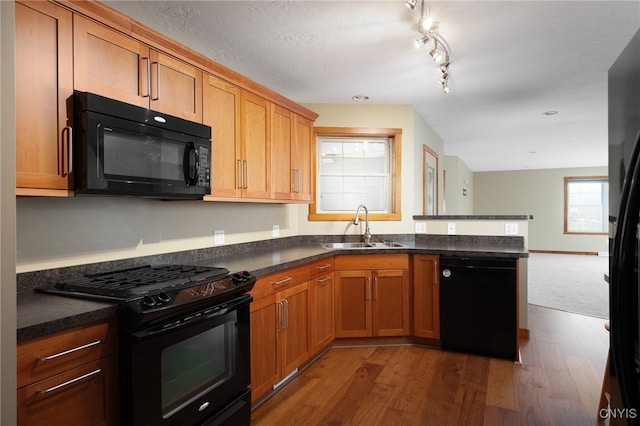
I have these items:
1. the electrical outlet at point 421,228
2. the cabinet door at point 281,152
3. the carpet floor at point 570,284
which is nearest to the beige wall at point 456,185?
the carpet floor at point 570,284

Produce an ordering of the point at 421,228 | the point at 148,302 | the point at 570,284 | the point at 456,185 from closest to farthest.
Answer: the point at 148,302
the point at 421,228
the point at 570,284
the point at 456,185

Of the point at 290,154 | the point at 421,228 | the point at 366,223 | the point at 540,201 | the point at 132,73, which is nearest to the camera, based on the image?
the point at 132,73

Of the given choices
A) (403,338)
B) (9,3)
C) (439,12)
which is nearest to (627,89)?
(439,12)

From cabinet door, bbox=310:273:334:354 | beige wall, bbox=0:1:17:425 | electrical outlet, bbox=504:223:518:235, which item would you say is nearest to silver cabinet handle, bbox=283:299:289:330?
cabinet door, bbox=310:273:334:354

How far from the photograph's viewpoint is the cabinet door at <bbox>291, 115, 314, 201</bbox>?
133 inches

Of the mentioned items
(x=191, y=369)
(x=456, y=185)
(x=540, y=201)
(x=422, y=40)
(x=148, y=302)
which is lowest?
(x=191, y=369)

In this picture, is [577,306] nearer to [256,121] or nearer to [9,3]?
[256,121]

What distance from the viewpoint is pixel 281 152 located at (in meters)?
3.19

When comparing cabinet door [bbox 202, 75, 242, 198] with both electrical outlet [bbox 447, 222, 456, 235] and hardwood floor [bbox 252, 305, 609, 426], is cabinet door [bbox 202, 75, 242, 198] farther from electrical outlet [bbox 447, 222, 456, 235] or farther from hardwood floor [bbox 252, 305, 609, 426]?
electrical outlet [bbox 447, 222, 456, 235]

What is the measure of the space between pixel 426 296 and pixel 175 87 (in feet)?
8.34

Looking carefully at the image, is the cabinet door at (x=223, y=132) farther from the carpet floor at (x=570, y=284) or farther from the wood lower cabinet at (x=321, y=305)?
the carpet floor at (x=570, y=284)

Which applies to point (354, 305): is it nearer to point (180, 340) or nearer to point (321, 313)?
point (321, 313)

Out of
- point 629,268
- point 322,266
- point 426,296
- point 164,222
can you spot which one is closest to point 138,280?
point 164,222

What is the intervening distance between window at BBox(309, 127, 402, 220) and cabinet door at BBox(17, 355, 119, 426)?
107 inches
